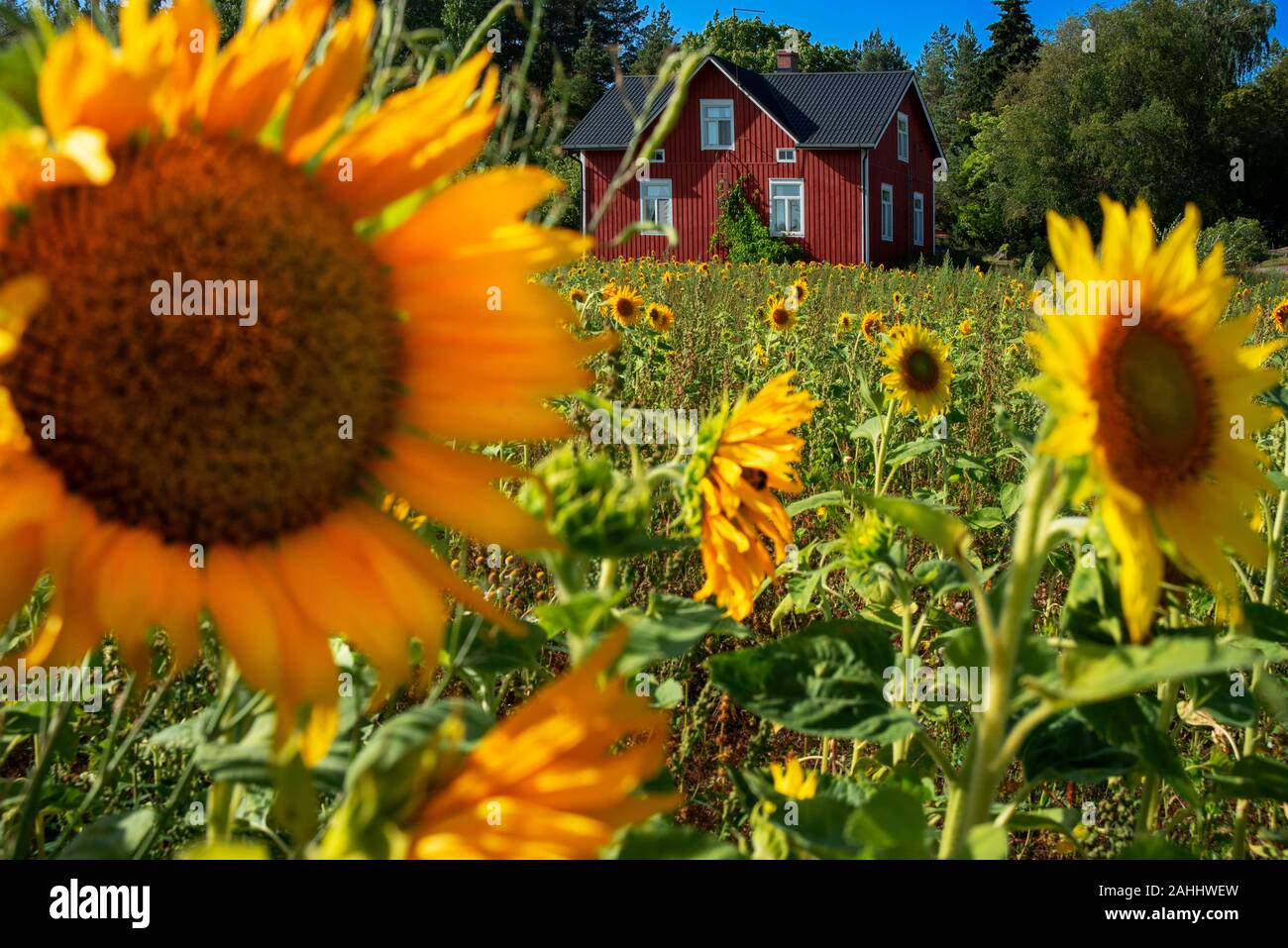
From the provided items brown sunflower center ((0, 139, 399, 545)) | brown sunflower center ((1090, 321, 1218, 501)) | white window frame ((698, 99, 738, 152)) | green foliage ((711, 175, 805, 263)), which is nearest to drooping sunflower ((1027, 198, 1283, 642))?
brown sunflower center ((1090, 321, 1218, 501))

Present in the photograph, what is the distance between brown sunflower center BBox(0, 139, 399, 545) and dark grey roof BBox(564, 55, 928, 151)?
2848cm

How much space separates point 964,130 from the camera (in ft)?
189

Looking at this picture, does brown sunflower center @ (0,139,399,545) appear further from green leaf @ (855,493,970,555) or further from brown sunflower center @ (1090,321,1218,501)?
brown sunflower center @ (1090,321,1218,501)

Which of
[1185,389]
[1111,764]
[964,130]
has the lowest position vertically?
[1111,764]

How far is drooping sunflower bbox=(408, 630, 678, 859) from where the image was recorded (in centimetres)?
60

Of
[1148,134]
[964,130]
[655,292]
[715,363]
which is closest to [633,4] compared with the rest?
[964,130]

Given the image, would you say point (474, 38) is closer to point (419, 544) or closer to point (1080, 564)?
point (419, 544)

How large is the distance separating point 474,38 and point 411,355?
0.34 m

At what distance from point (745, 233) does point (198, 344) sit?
94.0 ft

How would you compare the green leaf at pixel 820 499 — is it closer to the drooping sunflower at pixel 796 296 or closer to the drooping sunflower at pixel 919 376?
the drooping sunflower at pixel 919 376

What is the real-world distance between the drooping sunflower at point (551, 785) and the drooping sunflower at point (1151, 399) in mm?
421

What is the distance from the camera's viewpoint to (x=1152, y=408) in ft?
3.15
